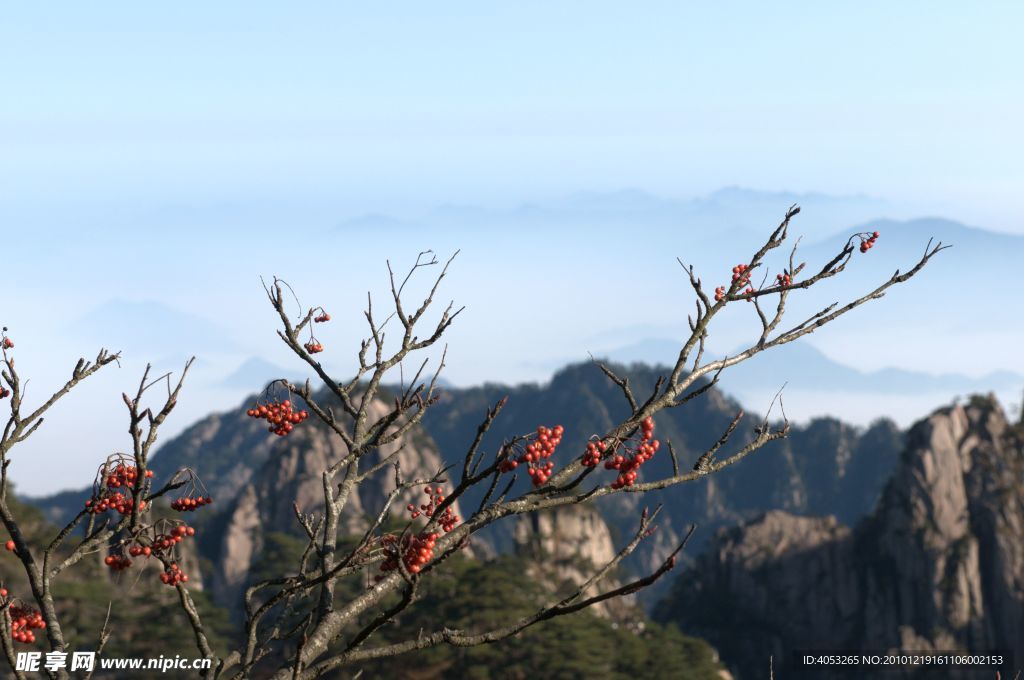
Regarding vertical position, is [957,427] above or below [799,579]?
above

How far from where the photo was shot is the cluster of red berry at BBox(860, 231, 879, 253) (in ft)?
34.7

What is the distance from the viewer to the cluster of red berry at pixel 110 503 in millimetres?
8727

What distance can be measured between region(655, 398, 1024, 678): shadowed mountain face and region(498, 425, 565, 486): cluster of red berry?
3311 inches

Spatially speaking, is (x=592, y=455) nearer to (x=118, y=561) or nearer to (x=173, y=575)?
(x=173, y=575)

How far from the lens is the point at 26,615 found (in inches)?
393

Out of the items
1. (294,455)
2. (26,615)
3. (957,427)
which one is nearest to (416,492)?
(294,455)

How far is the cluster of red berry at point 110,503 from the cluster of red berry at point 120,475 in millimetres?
75

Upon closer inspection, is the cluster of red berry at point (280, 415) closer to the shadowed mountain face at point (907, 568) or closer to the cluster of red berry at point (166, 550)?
the cluster of red berry at point (166, 550)

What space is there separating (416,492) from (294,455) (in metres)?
17.8

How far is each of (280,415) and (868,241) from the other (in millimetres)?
5024

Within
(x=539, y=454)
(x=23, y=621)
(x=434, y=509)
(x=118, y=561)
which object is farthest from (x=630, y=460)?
(x=23, y=621)

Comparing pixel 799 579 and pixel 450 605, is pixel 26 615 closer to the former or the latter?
Answer: pixel 450 605

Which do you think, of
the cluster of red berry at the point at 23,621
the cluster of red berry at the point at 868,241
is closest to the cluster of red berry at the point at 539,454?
the cluster of red berry at the point at 868,241

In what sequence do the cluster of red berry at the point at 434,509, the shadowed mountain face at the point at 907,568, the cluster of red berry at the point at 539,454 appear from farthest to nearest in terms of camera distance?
the shadowed mountain face at the point at 907,568 → the cluster of red berry at the point at 434,509 → the cluster of red berry at the point at 539,454
